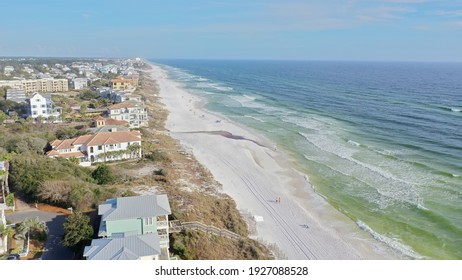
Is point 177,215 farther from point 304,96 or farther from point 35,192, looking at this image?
point 304,96

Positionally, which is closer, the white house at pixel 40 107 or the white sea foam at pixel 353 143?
the white sea foam at pixel 353 143

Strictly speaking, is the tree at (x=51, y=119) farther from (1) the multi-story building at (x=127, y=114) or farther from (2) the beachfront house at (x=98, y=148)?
(2) the beachfront house at (x=98, y=148)

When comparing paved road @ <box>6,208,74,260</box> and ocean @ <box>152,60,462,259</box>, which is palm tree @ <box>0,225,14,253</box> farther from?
ocean @ <box>152,60,462,259</box>

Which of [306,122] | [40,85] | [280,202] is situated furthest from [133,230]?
[40,85]

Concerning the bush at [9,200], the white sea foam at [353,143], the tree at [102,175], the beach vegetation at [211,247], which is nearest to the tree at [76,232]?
the beach vegetation at [211,247]

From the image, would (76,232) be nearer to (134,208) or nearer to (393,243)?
(134,208)

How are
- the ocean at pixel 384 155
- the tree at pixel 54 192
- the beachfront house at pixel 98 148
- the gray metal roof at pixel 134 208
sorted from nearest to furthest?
the gray metal roof at pixel 134 208 → the tree at pixel 54 192 → the ocean at pixel 384 155 → the beachfront house at pixel 98 148
